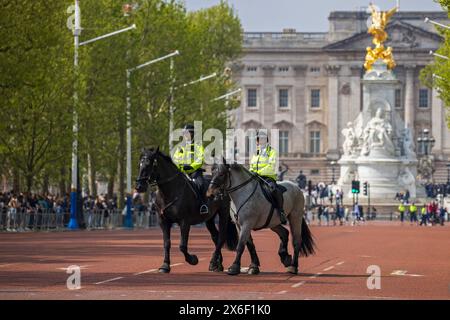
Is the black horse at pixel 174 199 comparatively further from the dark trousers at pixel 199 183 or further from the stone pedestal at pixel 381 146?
the stone pedestal at pixel 381 146

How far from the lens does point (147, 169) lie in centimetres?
3086

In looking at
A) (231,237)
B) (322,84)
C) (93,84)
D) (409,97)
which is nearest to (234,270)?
(231,237)

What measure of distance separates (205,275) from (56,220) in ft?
134

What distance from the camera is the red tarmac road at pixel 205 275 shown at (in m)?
24.9

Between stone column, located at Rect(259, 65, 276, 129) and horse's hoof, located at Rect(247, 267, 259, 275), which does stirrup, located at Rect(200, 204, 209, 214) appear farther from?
stone column, located at Rect(259, 65, 276, 129)

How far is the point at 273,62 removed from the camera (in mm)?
193500

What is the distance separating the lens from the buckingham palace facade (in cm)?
18712

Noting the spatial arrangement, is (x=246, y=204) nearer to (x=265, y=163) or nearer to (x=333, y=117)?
(x=265, y=163)

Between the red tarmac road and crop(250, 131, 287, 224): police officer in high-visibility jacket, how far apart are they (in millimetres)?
1551
